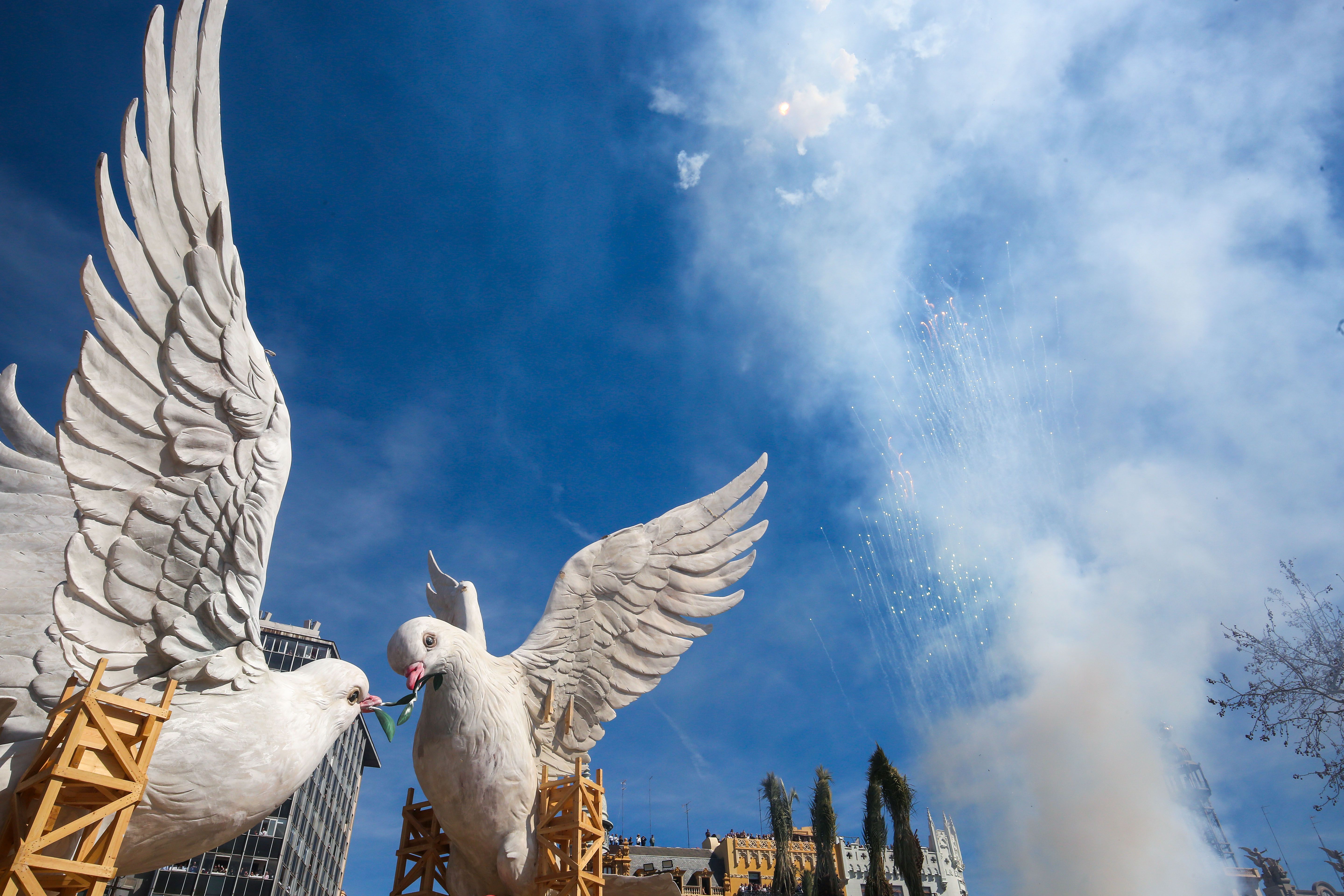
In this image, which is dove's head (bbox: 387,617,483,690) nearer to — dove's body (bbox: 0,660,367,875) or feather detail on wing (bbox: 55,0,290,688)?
dove's body (bbox: 0,660,367,875)

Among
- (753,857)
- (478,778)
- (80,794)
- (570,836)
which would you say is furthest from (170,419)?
(753,857)

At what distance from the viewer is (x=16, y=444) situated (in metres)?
7.02

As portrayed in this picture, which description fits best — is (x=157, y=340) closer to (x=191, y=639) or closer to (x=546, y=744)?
(x=191, y=639)

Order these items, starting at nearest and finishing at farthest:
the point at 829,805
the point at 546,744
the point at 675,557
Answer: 1. the point at 546,744
2. the point at 675,557
3. the point at 829,805

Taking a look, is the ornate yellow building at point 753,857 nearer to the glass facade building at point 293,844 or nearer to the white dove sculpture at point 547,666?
the glass facade building at point 293,844

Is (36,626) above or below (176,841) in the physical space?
above

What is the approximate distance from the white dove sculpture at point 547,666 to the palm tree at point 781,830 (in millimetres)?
20438

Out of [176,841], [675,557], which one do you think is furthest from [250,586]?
[675,557]

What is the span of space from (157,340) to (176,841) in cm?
399

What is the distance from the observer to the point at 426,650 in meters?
7.96

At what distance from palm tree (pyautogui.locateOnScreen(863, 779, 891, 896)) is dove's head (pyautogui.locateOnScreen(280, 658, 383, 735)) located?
17.4m

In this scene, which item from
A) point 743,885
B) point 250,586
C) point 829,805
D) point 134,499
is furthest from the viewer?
point 743,885

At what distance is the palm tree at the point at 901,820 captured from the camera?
18844mm

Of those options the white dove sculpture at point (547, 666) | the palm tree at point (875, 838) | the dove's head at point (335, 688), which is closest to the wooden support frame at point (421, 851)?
the white dove sculpture at point (547, 666)
